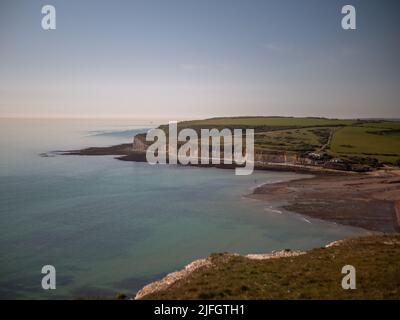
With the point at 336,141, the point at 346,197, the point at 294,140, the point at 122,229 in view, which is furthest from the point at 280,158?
the point at 122,229

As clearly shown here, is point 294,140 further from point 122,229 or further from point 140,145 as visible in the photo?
point 122,229

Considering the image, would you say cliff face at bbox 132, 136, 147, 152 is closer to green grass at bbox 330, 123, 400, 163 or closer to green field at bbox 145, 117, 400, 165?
green field at bbox 145, 117, 400, 165

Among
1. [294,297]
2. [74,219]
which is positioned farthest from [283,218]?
[294,297]

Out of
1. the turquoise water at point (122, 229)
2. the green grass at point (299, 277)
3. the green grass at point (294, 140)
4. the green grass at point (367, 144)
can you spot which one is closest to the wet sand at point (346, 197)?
the turquoise water at point (122, 229)

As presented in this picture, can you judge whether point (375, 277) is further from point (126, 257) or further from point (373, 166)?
point (373, 166)

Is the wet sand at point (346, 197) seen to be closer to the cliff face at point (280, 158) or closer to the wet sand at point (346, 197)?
the wet sand at point (346, 197)

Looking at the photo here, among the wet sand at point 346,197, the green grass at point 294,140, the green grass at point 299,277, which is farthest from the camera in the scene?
the green grass at point 294,140

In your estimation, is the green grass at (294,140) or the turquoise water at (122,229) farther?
the green grass at (294,140)
